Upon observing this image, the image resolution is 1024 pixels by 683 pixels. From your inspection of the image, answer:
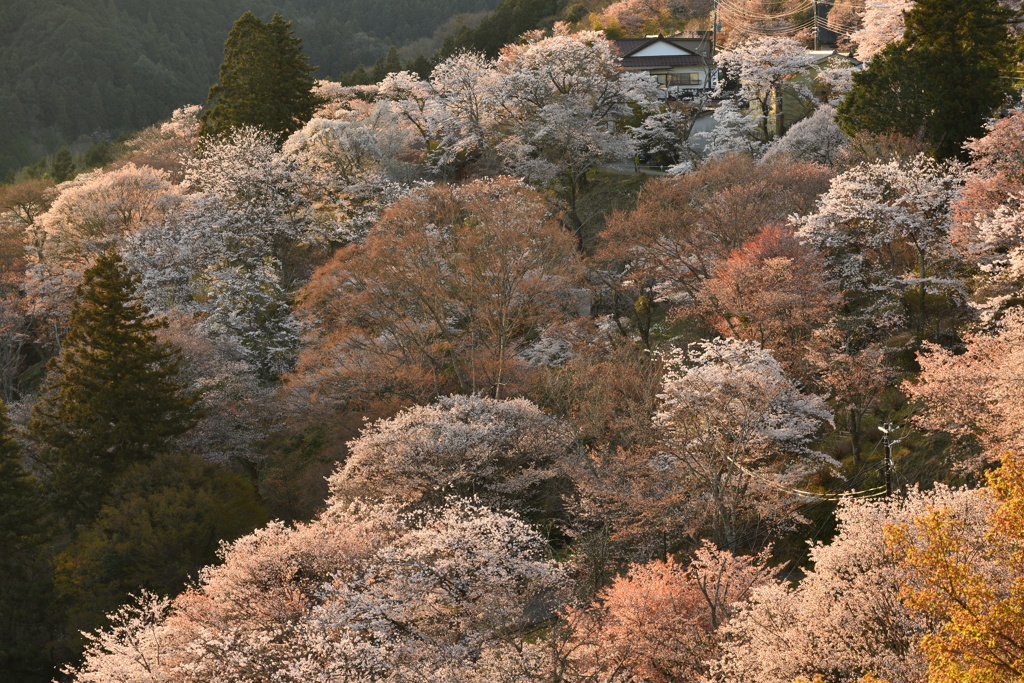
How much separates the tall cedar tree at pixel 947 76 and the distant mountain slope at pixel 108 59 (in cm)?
7768

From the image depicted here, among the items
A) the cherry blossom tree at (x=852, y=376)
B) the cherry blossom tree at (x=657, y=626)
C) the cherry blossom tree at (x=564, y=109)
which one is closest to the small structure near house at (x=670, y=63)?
the cherry blossom tree at (x=564, y=109)

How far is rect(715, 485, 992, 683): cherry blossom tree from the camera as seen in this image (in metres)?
12.9

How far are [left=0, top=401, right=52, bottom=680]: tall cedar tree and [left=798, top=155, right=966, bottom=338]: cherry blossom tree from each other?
24417mm

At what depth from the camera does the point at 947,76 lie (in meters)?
28.9

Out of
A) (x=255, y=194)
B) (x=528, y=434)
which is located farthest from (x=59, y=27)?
(x=528, y=434)

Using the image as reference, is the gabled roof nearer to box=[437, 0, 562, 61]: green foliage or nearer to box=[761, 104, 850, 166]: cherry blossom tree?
box=[437, 0, 562, 61]: green foliage

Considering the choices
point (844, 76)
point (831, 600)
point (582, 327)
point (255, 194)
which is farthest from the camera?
point (844, 76)

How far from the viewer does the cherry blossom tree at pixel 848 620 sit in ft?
42.3

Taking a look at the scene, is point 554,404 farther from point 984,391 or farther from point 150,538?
point 984,391

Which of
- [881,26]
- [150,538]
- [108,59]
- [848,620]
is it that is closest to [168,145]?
[108,59]

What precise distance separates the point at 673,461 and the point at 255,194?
26519 millimetres

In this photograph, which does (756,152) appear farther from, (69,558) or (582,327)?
(69,558)

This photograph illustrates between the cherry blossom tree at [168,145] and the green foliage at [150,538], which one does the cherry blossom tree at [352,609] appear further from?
the cherry blossom tree at [168,145]

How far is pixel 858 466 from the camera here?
72.2ft
